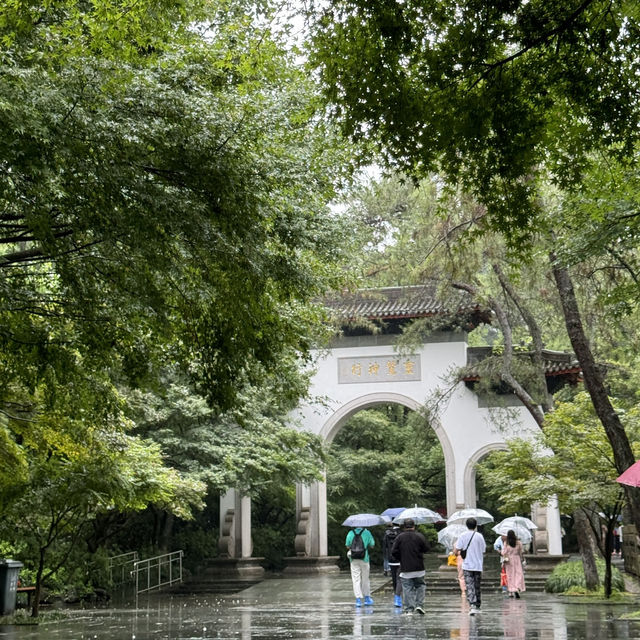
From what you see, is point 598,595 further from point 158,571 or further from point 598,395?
point 158,571

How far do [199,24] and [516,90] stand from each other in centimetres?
573

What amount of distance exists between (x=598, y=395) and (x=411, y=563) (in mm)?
4006

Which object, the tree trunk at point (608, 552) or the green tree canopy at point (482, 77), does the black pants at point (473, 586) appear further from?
the green tree canopy at point (482, 77)

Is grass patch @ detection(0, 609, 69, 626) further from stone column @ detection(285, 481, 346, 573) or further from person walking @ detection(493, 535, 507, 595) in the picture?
stone column @ detection(285, 481, 346, 573)

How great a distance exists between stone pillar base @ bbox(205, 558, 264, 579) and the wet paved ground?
6.38 metres

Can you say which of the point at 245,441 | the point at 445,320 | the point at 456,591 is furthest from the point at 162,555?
the point at 445,320

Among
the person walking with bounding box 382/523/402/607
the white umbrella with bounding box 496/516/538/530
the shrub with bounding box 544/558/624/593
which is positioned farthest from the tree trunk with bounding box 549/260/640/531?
the white umbrella with bounding box 496/516/538/530

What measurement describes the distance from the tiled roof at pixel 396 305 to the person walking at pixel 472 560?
39.7 feet

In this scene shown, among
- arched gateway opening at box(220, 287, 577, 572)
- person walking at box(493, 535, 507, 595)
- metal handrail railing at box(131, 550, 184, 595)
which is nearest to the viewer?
person walking at box(493, 535, 507, 595)

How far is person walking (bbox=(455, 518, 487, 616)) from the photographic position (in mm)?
14742

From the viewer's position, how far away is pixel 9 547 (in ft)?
57.6

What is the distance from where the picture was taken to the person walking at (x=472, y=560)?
580 inches

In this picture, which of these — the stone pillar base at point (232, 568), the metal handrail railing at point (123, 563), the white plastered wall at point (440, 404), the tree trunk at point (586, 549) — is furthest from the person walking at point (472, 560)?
the stone pillar base at point (232, 568)

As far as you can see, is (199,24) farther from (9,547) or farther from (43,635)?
(9,547)
